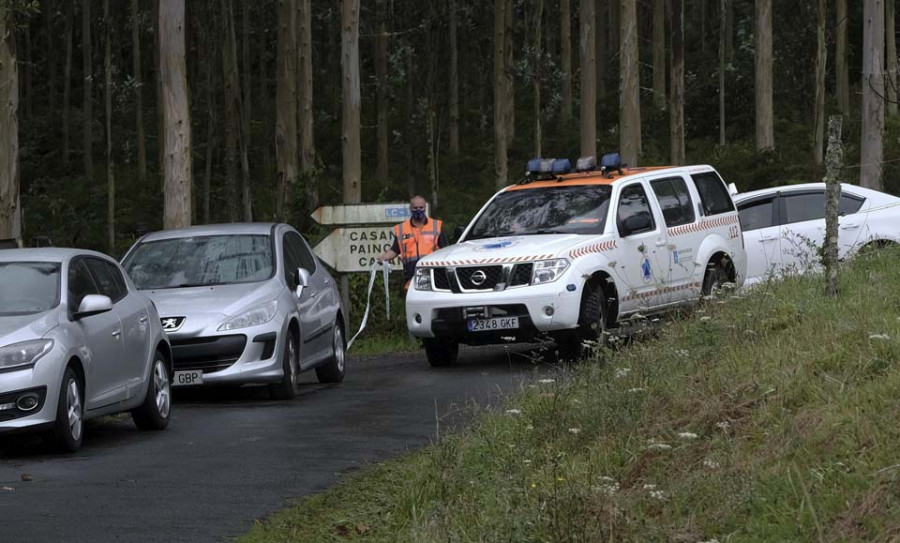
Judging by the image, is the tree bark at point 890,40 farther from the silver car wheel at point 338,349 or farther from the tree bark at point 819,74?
the silver car wheel at point 338,349

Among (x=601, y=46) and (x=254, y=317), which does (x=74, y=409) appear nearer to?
(x=254, y=317)

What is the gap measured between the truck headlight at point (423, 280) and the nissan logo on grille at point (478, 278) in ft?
1.93

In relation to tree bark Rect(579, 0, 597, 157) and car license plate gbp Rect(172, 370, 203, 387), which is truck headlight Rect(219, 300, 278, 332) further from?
tree bark Rect(579, 0, 597, 157)

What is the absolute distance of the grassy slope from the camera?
632cm

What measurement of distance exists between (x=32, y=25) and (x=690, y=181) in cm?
5337

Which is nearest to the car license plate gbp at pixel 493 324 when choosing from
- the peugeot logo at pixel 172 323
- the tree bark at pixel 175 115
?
the peugeot logo at pixel 172 323

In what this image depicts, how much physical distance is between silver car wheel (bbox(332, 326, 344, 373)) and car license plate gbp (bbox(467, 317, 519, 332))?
1.75 metres

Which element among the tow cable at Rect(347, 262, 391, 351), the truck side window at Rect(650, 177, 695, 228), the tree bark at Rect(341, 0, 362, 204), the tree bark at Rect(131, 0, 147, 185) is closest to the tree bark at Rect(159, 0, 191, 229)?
the tow cable at Rect(347, 262, 391, 351)

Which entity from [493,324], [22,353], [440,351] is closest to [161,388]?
[22,353]

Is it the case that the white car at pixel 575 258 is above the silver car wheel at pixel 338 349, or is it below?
above

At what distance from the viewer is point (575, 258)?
1570 cm

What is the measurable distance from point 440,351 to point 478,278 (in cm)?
141

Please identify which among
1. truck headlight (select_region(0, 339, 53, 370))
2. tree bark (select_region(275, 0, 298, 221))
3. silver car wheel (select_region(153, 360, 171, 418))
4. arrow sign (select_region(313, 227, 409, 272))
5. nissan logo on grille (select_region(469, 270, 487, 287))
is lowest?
silver car wheel (select_region(153, 360, 171, 418))

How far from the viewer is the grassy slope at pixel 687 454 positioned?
249 inches
